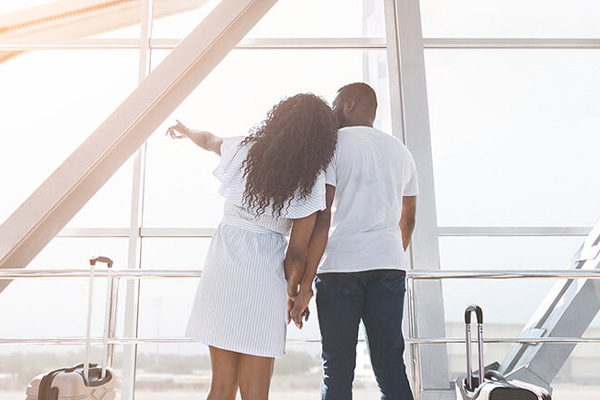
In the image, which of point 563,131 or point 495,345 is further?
point 563,131

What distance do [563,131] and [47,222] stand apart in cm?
328

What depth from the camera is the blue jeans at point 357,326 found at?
1773mm

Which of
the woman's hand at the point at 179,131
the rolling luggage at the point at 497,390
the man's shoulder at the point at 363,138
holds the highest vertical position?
the woman's hand at the point at 179,131

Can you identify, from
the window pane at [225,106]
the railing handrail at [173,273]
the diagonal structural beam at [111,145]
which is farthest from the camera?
the window pane at [225,106]

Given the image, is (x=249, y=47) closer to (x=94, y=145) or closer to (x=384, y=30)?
(x=384, y=30)

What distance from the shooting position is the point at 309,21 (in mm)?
4168

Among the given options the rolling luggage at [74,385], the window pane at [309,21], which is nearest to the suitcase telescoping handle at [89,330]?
the rolling luggage at [74,385]

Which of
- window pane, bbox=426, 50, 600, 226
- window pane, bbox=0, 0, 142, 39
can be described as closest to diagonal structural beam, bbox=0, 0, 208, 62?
window pane, bbox=0, 0, 142, 39

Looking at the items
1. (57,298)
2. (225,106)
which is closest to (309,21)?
(225,106)

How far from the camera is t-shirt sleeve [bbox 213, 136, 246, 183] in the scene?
1.73 m

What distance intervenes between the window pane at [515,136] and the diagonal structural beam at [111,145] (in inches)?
62.9

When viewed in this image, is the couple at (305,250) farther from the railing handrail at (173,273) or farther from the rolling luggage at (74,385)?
the railing handrail at (173,273)

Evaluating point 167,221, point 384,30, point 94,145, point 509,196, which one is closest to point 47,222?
point 94,145

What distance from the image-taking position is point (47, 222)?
9.66 ft
